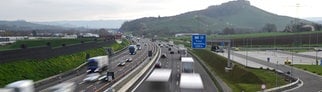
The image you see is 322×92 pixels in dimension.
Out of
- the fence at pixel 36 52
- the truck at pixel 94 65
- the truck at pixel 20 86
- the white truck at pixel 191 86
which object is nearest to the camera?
the truck at pixel 20 86

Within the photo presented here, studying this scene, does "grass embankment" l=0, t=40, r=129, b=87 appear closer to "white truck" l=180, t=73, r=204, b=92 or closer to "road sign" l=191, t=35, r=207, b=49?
"road sign" l=191, t=35, r=207, b=49

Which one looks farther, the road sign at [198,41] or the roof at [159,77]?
the road sign at [198,41]

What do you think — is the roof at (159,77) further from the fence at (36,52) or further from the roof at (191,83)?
the fence at (36,52)

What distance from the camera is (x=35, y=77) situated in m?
62.8

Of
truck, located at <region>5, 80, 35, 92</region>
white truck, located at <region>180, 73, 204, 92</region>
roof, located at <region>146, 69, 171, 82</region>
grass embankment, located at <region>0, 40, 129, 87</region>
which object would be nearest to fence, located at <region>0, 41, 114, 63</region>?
A: grass embankment, located at <region>0, 40, 129, 87</region>

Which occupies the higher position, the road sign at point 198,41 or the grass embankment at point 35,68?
the road sign at point 198,41

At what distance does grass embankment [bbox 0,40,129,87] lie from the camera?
2258 inches

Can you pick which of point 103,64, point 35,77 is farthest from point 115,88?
point 103,64

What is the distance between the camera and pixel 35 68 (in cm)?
6569

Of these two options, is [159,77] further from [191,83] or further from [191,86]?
[191,86]

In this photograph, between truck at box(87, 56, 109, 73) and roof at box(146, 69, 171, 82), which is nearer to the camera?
roof at box(146, 69, 171, 82)

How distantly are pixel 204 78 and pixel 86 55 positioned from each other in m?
40.0

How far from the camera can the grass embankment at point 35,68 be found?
188 feet

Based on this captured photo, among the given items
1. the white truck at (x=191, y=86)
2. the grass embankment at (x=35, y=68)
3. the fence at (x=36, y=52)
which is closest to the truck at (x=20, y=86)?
the white truck at (x=191, y=86)
